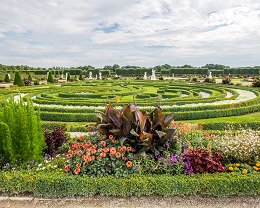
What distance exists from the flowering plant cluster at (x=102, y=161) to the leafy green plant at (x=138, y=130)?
0.27 meters

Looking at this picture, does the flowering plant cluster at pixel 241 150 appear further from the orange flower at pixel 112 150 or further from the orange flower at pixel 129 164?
the orange flower at pixel 112 150

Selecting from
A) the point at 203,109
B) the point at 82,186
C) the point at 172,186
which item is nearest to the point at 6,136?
the point at 82,186

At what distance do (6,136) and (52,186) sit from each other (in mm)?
1708

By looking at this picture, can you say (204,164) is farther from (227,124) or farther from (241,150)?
(227,124)

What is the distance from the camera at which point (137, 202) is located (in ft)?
15.8

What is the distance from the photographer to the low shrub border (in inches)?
192

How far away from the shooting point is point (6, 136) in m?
5.50

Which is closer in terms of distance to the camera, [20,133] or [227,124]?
[20,133]

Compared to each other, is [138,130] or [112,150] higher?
[138,130]

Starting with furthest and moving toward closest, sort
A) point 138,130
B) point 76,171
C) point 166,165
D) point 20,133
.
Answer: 1. point 138,130
2. point 20,133
3. point 166,165
4. point 76,171

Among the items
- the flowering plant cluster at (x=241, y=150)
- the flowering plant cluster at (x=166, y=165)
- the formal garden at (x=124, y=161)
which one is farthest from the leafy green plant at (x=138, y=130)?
the flowering plant cluster at (x=241, y=150)

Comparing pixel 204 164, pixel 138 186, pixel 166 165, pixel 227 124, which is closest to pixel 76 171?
pixel 138 186

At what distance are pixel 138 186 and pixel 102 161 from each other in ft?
3.41

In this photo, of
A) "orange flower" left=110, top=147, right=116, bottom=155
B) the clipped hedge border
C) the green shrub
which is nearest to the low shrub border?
"orange flower" left=110, top=147, right=116, bottom=155
